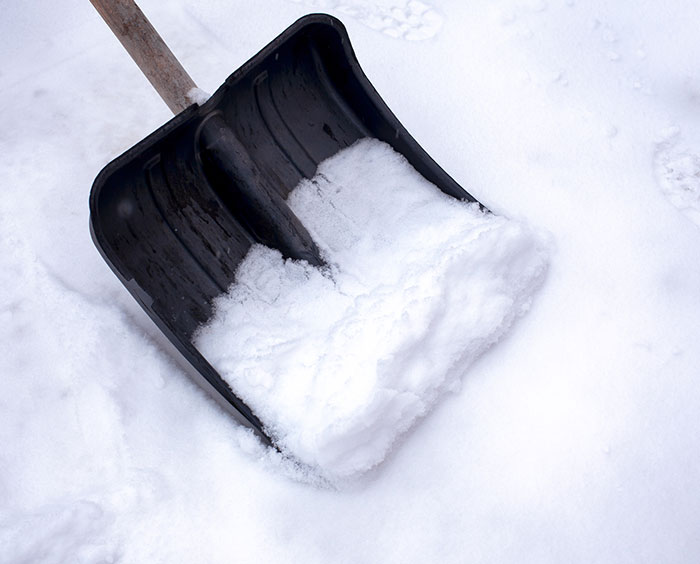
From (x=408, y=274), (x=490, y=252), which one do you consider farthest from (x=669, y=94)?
(x=408, y=274)

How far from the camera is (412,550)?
4.41 ft

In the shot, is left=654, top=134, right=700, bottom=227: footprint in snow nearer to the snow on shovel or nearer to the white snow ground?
the white snow ground

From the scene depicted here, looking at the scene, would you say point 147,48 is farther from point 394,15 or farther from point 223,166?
point 394,15

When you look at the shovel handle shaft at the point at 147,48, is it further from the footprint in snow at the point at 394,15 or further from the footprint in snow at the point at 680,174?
the footprint in snow at the point at 680,174

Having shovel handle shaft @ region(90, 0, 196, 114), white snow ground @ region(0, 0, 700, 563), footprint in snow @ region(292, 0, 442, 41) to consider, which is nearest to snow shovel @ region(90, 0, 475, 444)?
shovel handle shaft @ region(90, 0, 196, 114)

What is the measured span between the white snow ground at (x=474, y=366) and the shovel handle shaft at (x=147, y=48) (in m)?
0.38

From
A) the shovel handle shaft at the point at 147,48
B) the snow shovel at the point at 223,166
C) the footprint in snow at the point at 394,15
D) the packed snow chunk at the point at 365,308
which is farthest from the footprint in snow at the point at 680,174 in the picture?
the shovel handle shaft at the point at 147,48

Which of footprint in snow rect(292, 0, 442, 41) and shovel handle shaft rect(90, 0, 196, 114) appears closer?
shovel handle shaft rect(90, 0, 196, 114)

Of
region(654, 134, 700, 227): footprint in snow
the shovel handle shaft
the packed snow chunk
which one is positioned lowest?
region(654, 134, 700, 227): footprint in snow

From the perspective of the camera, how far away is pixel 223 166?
59.6 inches

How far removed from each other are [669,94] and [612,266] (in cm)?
66

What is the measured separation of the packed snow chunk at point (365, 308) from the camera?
1.33 m

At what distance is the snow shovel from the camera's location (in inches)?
55.6

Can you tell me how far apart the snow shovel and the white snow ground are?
0.19 metres
